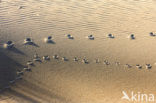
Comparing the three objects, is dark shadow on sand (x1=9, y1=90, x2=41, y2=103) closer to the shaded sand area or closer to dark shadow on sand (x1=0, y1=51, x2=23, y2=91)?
the shaded sand area

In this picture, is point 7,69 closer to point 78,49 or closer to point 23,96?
point 23,96

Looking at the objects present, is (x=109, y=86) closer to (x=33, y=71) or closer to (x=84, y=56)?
(x=84, y=56)

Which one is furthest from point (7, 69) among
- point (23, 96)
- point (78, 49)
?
point (78, 49)

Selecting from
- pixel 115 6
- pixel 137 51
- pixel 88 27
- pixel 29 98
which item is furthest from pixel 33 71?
pixel 115 6

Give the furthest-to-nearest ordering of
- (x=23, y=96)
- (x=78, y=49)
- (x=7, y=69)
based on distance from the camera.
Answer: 1. (x=78, y=49)
2. (x=7, y=69)
3. (x=23, y=96)

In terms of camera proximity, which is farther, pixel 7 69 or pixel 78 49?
pixel 78 49

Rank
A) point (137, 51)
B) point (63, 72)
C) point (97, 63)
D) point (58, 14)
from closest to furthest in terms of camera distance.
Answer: point (63, 72) → point (97, 63) → point (137, 51) → point (58, 14)

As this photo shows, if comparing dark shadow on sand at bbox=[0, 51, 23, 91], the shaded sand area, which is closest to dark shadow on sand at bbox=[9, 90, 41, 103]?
the shaded sand area

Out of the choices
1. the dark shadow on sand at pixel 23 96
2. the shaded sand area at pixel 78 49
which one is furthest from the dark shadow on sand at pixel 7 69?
the dark shadow on sand at pixel 23 96
